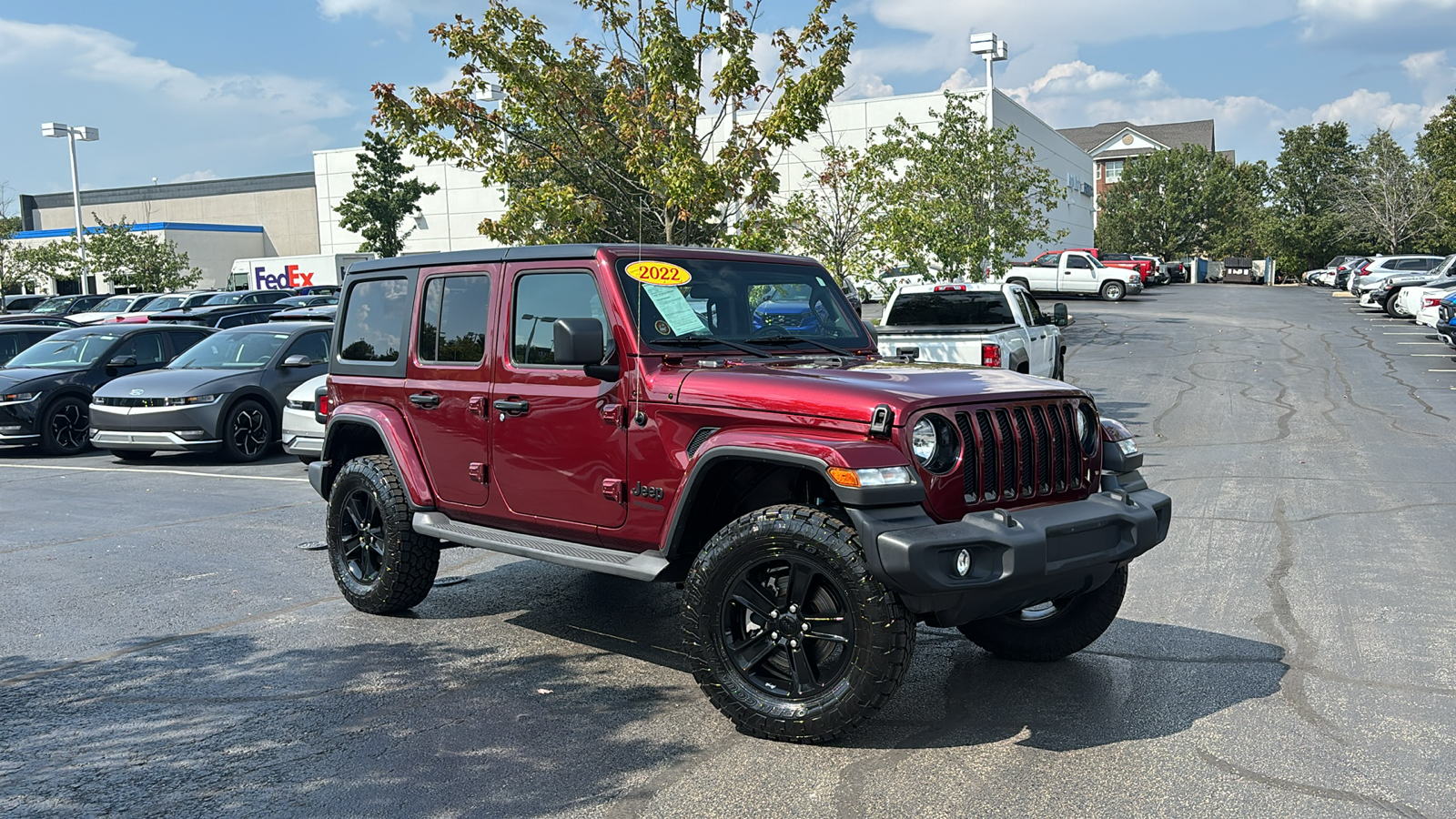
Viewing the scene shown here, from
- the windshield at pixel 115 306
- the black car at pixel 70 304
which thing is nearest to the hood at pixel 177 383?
the windshield at pixel 115 306

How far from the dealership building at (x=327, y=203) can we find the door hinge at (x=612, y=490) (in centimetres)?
4043

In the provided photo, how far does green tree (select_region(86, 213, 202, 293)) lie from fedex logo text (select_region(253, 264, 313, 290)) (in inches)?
293

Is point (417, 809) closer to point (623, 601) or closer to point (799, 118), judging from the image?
point (623, 601)

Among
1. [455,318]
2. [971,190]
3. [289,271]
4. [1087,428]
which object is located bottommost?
[1087,428]

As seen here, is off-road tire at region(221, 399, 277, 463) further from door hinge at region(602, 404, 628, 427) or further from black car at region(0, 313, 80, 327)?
door hinge at region(602, 404, 628, 427)

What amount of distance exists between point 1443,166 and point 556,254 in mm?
56215

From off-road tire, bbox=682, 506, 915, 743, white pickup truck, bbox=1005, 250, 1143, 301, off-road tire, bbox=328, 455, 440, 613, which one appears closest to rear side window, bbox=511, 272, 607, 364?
off-road tire, bbox=328, 455, 440, 613

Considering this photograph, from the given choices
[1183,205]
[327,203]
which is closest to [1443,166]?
[1183,205]

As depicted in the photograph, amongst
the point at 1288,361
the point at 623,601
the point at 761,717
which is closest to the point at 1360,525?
the point at 623,601

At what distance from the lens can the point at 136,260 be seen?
52.4m

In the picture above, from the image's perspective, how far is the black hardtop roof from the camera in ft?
18.4

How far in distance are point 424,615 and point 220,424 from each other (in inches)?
326

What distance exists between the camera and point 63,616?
263 inches

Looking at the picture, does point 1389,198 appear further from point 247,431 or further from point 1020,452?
point 1020,452
